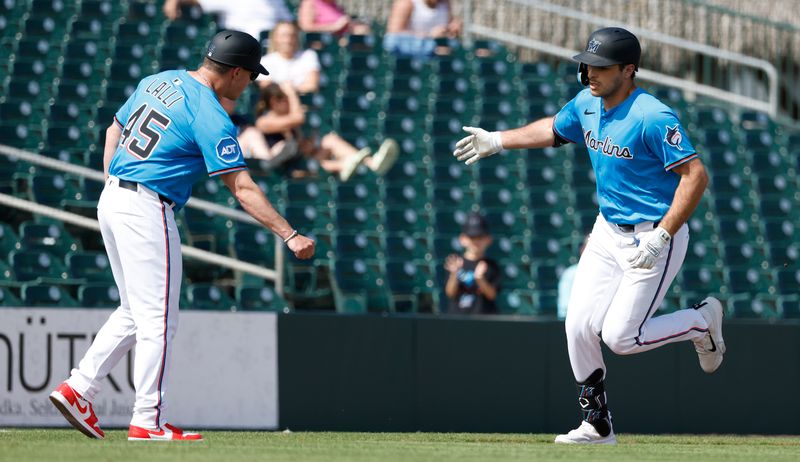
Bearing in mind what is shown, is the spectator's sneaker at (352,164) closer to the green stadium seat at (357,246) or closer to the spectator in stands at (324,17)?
the green stadium seat at (357,246)

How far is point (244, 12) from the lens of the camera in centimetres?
1343

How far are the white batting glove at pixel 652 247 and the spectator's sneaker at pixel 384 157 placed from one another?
553cm

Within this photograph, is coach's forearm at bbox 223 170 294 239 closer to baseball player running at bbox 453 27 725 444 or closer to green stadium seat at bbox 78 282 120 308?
baseball player running at bbox 453 27 725 444

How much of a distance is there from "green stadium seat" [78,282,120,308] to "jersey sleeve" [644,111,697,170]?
432 cm

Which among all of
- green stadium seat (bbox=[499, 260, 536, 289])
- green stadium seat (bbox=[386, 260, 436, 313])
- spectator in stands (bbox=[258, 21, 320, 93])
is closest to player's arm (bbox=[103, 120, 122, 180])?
green stadium seat (bbox=[386, 260, 436, 313])

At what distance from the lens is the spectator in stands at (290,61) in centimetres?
1234

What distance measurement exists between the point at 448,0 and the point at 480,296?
5.37m

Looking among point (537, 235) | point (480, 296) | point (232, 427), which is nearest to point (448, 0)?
point (537, 235)

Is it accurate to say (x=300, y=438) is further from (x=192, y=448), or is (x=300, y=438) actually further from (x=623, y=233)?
(x=623, y=233)

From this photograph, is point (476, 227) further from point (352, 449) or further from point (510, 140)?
point (352, 449)

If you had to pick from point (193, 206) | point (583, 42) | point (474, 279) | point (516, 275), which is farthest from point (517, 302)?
point (583, 42)

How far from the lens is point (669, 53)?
15438mm

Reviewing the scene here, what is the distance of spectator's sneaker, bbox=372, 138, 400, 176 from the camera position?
1151cm

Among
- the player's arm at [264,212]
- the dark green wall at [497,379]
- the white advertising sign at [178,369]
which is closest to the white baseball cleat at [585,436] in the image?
the player's arm at [264,212]
